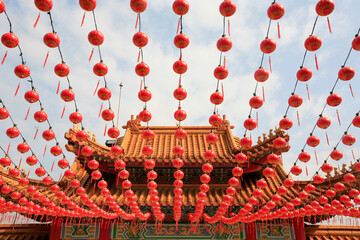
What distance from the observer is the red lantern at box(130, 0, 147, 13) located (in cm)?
382

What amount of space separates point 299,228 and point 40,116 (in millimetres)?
10390

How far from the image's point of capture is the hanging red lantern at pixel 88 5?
12.7ft

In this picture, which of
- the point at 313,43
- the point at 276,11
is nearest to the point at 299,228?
the point at 313,43

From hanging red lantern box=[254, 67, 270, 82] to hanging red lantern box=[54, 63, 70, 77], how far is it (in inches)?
127

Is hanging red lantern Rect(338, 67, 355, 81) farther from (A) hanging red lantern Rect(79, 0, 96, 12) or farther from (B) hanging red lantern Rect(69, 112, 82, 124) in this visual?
(B) hanging red lantern Rect(69, 112, 82, 124)

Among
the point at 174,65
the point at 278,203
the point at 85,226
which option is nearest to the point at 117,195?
the point at 85,226

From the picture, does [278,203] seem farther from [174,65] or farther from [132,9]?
[132,9]

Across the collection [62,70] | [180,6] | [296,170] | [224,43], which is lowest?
[296,170]

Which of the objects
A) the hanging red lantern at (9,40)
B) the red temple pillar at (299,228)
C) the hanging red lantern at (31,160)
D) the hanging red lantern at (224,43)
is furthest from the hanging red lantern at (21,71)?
the red temple pillar at (299,228)

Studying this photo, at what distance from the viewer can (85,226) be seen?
1166 centimetres

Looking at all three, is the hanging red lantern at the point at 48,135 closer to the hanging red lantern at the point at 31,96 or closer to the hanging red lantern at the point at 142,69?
the hanging red lantern at the point at 31,96

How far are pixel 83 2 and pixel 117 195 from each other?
30.0 feet

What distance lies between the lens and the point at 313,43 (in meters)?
4.29

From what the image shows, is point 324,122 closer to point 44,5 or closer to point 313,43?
point 313,43
